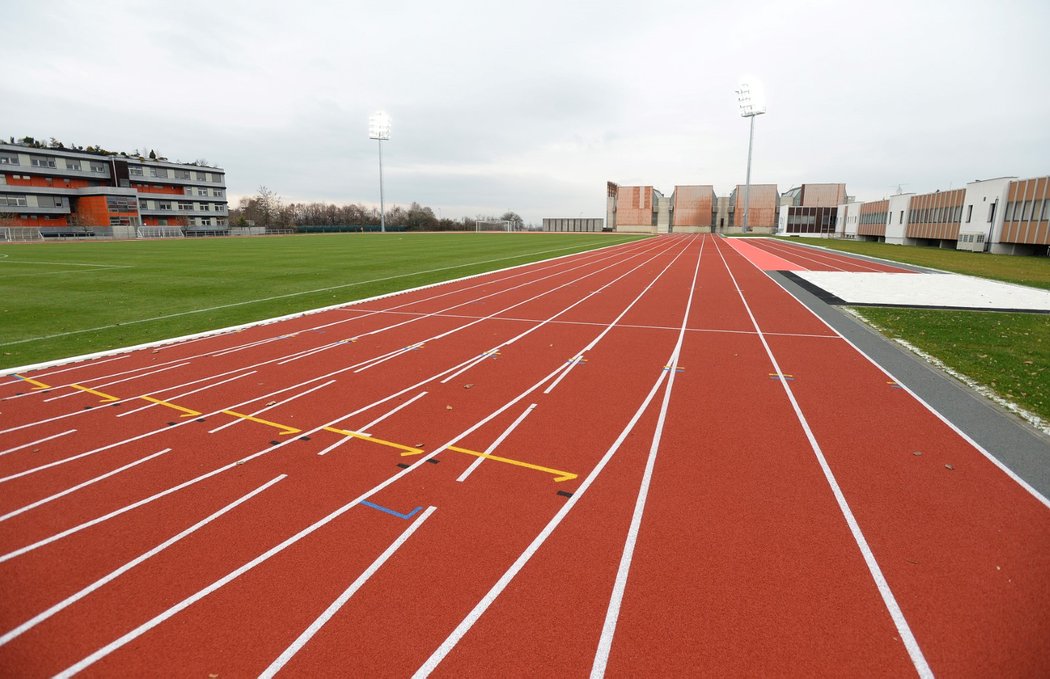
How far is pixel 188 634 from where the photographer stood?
3066mm

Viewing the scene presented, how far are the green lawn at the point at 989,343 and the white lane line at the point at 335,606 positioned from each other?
761 cm

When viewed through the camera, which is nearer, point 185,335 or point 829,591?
point 829,591

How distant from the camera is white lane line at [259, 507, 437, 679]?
2861 mm

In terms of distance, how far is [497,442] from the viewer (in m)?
5.66

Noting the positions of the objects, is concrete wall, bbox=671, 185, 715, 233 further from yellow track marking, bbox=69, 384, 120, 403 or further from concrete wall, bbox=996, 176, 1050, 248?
yellow track marking, bbox=69, 384, 120, 403

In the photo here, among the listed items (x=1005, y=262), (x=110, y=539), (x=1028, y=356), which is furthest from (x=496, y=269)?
(x=1005, y=262)

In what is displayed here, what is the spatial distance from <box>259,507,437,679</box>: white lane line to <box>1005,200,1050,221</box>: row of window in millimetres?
40827

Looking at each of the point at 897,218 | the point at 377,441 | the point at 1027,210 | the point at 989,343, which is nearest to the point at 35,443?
the point at 377,441

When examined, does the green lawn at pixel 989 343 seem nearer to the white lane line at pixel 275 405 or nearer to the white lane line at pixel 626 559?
the white lane line at pixel 626 559

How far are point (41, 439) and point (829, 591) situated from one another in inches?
312

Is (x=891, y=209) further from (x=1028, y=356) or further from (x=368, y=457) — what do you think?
(x=368, y=457)

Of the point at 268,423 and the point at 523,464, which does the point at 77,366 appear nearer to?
the point at 268,423

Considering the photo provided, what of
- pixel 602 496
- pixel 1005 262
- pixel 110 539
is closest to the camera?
pixel 110 539

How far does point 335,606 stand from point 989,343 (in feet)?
39.3
